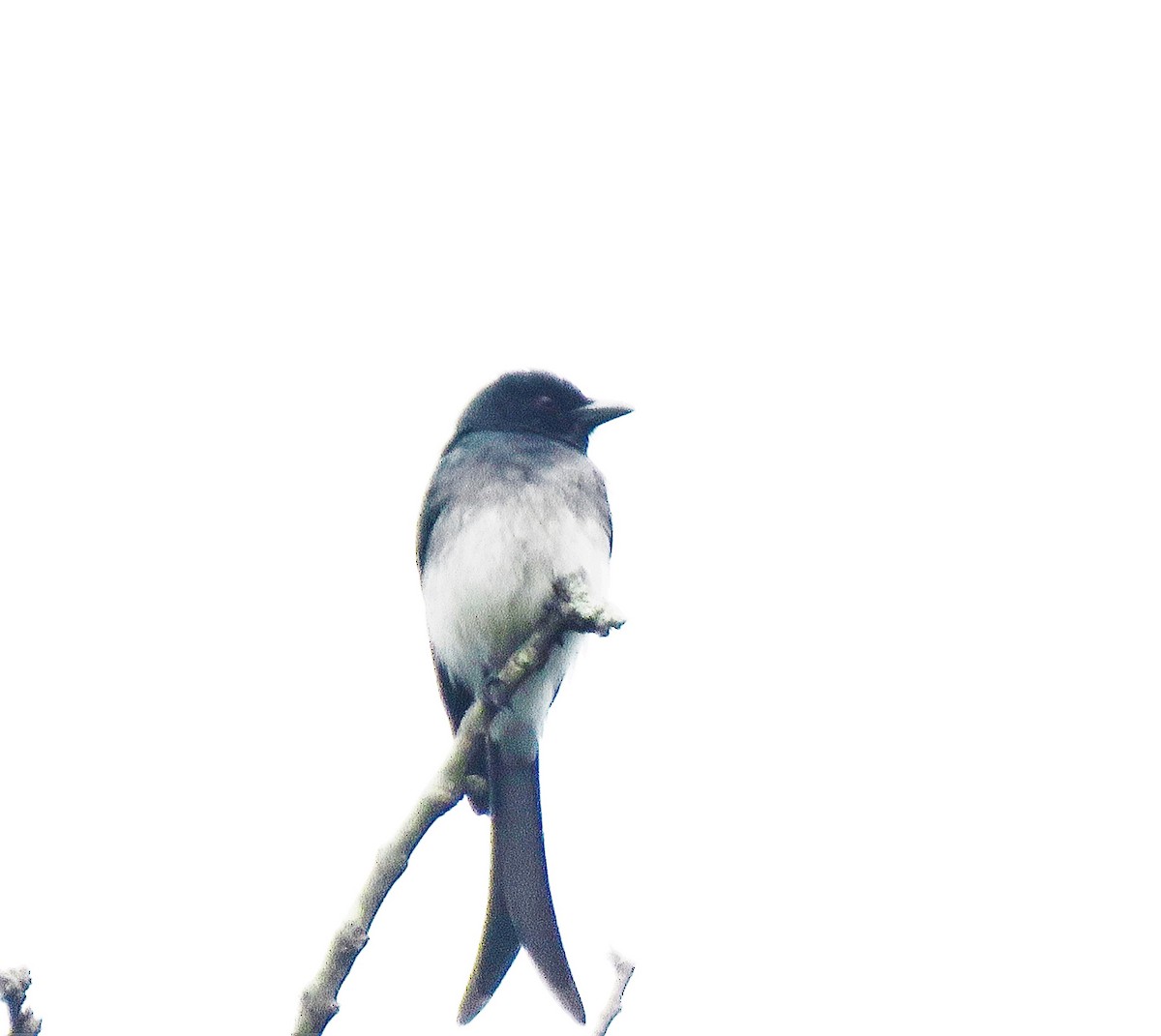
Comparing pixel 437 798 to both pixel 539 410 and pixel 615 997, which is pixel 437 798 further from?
pixel 539 410

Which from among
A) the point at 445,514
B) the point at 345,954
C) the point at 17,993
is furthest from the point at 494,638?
the point at 17,993

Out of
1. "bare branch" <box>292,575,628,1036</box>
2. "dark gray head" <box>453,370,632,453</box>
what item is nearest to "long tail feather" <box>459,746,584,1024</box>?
"bare branch" <box>292,575,628,1036</box>

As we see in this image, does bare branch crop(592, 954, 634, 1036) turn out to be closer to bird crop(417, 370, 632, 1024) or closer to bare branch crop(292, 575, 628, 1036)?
bare branch crop(292, 575, 628, 1036)

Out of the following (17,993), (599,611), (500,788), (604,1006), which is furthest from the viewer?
(500,788)

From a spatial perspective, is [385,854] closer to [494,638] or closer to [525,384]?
[494,638]

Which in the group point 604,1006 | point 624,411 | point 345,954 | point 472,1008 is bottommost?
point 472,1008

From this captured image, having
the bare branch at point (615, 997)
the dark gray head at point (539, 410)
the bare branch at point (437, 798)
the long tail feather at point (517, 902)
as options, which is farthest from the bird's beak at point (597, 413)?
the bare branch at point (615, 997)

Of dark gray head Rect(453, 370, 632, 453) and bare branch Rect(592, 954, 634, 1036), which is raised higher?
dark gray head Rect(453, 370, 632, 453)
